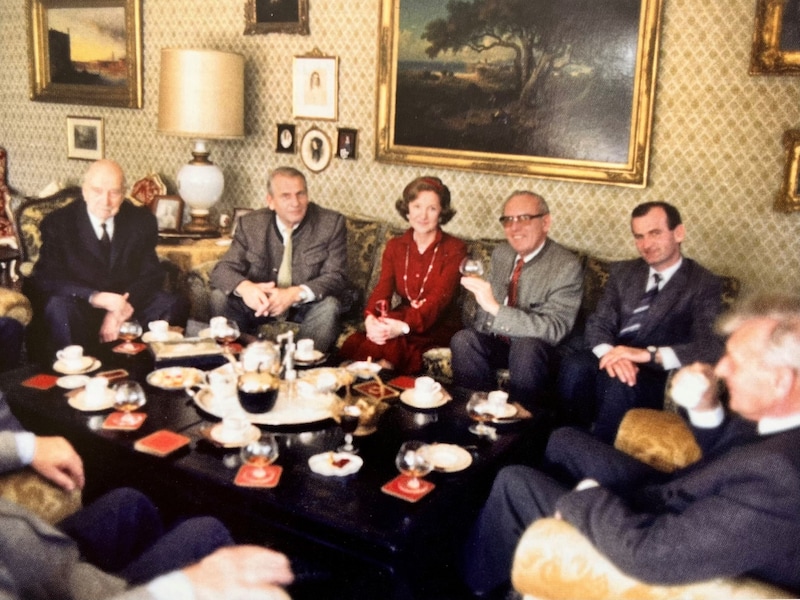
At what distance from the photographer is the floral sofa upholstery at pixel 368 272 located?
3.97 meters

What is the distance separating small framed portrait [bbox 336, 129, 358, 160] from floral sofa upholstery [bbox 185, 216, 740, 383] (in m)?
0.55

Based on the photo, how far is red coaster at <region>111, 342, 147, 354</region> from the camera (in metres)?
3.17

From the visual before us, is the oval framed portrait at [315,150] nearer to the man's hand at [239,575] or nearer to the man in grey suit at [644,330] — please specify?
the man in grey suit at [644,330]

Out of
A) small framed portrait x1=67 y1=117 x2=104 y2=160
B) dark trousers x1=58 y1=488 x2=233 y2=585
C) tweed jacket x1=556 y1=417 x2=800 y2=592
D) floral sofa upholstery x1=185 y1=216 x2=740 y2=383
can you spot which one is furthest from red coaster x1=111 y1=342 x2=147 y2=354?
small framed portrait x1=67 y1=117 x2=104 y2=160

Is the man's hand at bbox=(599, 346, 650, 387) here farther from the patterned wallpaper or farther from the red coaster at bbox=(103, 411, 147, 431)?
the red coaster at bbox=(103, 411, 147, 431)

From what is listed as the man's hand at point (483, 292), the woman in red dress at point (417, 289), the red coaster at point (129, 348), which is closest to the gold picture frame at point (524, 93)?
the woman in red dress at point (417, 289)

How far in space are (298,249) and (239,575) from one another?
3069 mm

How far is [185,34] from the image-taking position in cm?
569

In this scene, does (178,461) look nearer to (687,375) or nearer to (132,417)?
(132,417)

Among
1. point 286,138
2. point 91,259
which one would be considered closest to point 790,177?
point 286,138

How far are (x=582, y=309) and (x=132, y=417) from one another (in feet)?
7.78

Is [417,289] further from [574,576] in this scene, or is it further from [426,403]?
[574,576]

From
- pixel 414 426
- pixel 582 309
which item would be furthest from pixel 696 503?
pixel 582 309

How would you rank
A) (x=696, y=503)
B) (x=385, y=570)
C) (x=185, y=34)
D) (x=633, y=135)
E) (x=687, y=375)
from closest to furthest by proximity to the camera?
(x=696, y=503)
(x=385, y=570)
(x=687, y=375)
(x=633, y=135)
(x=185, y=34)
